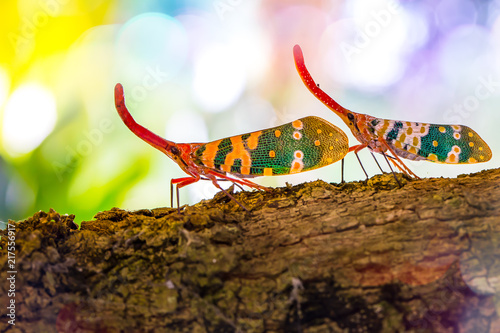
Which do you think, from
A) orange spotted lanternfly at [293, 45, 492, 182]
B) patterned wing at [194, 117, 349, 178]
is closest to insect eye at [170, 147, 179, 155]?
patterned wing at [194, 117, 349, 178]

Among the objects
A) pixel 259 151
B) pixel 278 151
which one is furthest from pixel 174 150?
pixel 278 151

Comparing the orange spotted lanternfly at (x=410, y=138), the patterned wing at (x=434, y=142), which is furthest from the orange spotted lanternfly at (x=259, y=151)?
the patterned wing at (x=434, y=142)

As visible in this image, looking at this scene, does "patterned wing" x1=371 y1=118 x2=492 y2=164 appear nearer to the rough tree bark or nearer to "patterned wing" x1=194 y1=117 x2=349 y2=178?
"patterned wing" x1=194 y1=117 x2=349 y2=178

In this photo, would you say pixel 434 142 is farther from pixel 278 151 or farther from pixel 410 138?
pixel 278 151

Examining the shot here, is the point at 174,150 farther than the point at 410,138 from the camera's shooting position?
No

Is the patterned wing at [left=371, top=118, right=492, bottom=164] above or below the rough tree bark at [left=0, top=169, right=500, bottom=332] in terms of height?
above

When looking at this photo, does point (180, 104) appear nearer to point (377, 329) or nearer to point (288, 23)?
point (288, 23)
